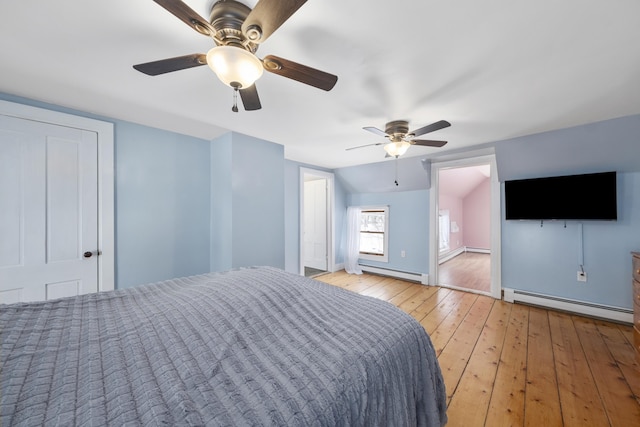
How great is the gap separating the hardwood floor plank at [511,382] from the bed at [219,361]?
0.69m

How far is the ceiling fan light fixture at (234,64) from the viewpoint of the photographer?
104cm

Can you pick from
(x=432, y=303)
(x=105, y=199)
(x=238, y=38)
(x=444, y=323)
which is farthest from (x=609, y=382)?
(x=105, y=199)

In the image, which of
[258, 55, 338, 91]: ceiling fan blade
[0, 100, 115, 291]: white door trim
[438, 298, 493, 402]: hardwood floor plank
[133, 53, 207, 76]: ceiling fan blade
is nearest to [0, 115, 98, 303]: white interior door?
[0, 100, 115, 291]: white door trim

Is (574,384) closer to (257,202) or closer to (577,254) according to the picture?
(577,254)

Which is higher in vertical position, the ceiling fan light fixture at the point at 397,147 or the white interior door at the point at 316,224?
the ceiling fan light fixture at the point at 397,147

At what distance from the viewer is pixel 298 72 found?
1.22m

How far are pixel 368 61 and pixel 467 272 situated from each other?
4.74m

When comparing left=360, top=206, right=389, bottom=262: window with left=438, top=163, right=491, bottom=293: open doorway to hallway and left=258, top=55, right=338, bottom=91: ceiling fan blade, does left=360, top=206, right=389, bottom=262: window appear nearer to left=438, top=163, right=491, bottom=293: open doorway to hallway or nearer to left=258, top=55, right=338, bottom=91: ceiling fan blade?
left=438, top=163, right=491, bottom=293: open doorway to hallway

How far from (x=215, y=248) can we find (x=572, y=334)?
13.3 feet

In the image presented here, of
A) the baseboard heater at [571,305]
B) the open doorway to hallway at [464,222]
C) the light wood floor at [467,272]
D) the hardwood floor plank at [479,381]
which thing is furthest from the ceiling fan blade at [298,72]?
the open doorway to hallway at [464,222]

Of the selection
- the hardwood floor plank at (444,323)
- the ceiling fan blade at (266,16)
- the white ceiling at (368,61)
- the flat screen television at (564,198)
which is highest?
the white ceiling at (368,61)

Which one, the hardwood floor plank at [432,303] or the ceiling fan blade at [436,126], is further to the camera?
the hardwood floor plank at [432,303]

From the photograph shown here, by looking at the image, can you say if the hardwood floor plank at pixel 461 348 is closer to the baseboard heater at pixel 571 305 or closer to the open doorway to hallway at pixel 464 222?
the baseboard heater at pixel 571 305

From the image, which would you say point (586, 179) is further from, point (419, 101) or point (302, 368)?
point (302, 368)
